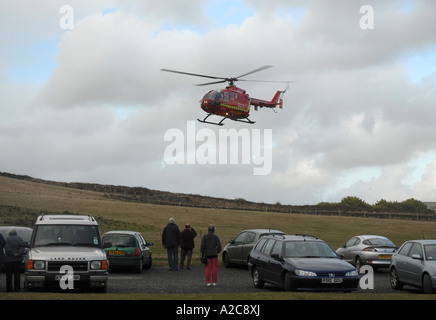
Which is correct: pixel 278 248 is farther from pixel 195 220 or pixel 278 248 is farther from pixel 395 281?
pixel 195 220

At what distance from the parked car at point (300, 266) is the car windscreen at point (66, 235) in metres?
4.75

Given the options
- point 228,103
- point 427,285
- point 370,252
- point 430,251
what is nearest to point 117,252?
point 370,252

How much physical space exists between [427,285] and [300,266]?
3.49 m

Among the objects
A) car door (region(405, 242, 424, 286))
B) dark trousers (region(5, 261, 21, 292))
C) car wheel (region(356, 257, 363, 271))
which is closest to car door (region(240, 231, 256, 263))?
car wheel (region(356, 257, 363, 271))

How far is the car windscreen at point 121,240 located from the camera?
24766mm

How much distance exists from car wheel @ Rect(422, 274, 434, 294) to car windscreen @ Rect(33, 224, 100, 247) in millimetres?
8672

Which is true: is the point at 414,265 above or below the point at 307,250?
below

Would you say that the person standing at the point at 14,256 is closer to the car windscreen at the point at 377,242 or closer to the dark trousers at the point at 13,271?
the dark trousers at the point at 13,271

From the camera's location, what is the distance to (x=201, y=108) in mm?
42062

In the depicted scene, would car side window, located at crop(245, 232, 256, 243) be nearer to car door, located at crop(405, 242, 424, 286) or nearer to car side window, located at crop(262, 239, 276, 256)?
car side window, located at crop(262, 239, 276, 256)

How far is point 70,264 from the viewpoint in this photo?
16.4 meters
